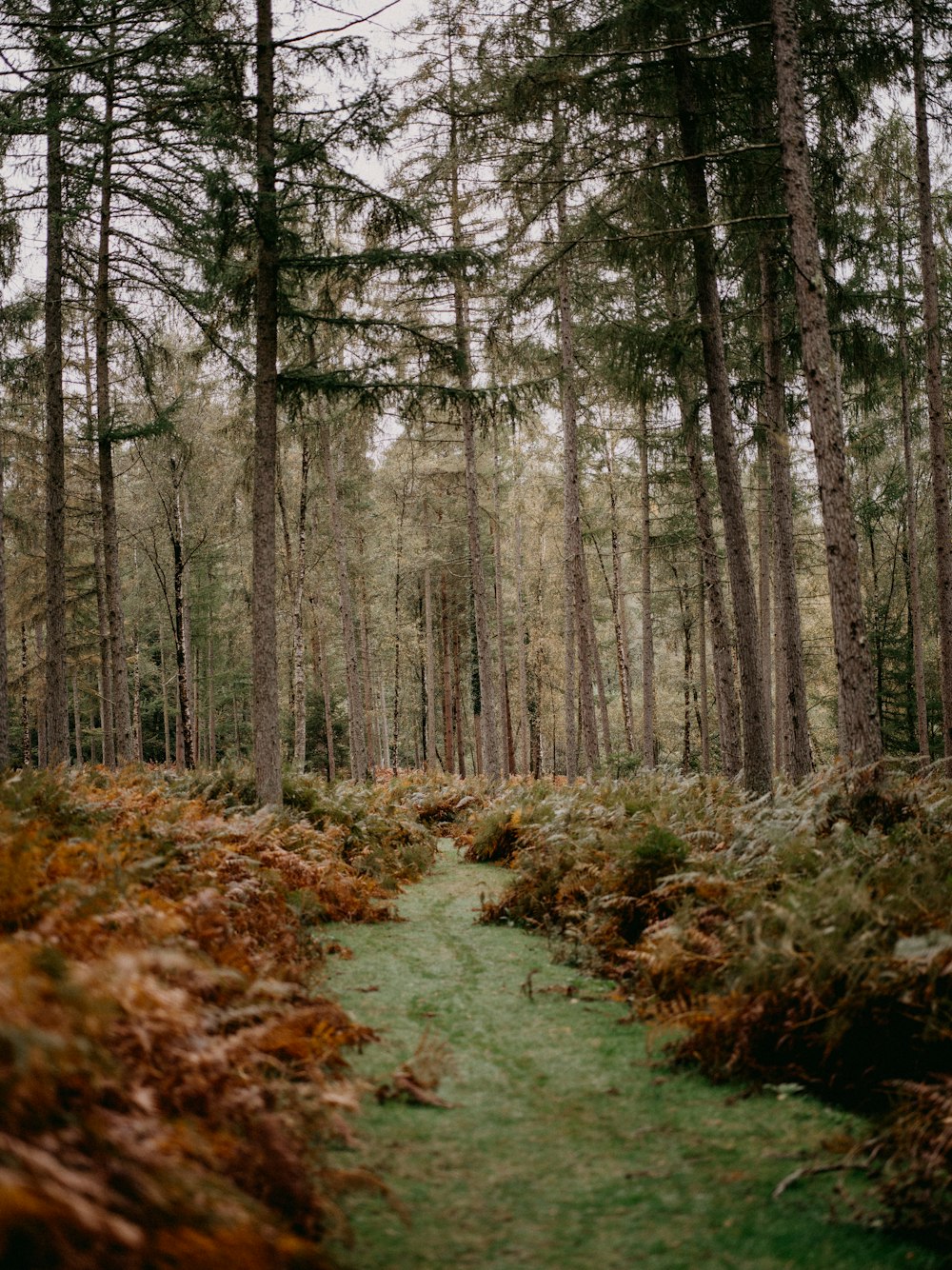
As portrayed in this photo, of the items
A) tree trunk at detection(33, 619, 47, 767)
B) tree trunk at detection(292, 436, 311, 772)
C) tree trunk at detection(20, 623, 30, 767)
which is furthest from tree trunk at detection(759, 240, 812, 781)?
tree trunk at detection(20, 623, 30, 767)

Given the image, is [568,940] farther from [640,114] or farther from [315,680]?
[315,680]

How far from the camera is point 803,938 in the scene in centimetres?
400

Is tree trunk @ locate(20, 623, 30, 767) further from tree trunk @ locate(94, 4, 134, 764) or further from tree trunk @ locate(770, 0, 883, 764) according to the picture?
tree trunk @ locate(770, 0, 883, 764)

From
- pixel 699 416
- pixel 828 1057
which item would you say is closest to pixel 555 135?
pixel 699 416

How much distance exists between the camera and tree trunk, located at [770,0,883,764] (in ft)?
24.5

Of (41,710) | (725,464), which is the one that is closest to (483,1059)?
(725,464)

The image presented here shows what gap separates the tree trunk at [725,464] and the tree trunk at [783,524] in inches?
60.2

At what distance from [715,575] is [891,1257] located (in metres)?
11.6

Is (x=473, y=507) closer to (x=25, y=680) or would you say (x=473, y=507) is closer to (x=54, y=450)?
(x=54, y=450)

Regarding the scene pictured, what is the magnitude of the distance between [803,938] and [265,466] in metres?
8.30

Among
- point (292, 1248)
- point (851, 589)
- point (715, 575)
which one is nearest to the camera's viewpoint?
point (292, 1248)

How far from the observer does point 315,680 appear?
A: 30578mm

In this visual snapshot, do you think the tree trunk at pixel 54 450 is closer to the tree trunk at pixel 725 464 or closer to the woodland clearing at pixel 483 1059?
the woodland clearing at pixel 483 1059

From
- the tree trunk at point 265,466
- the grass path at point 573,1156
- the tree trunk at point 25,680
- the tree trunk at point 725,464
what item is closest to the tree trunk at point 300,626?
the tree trunk at point 265,466
